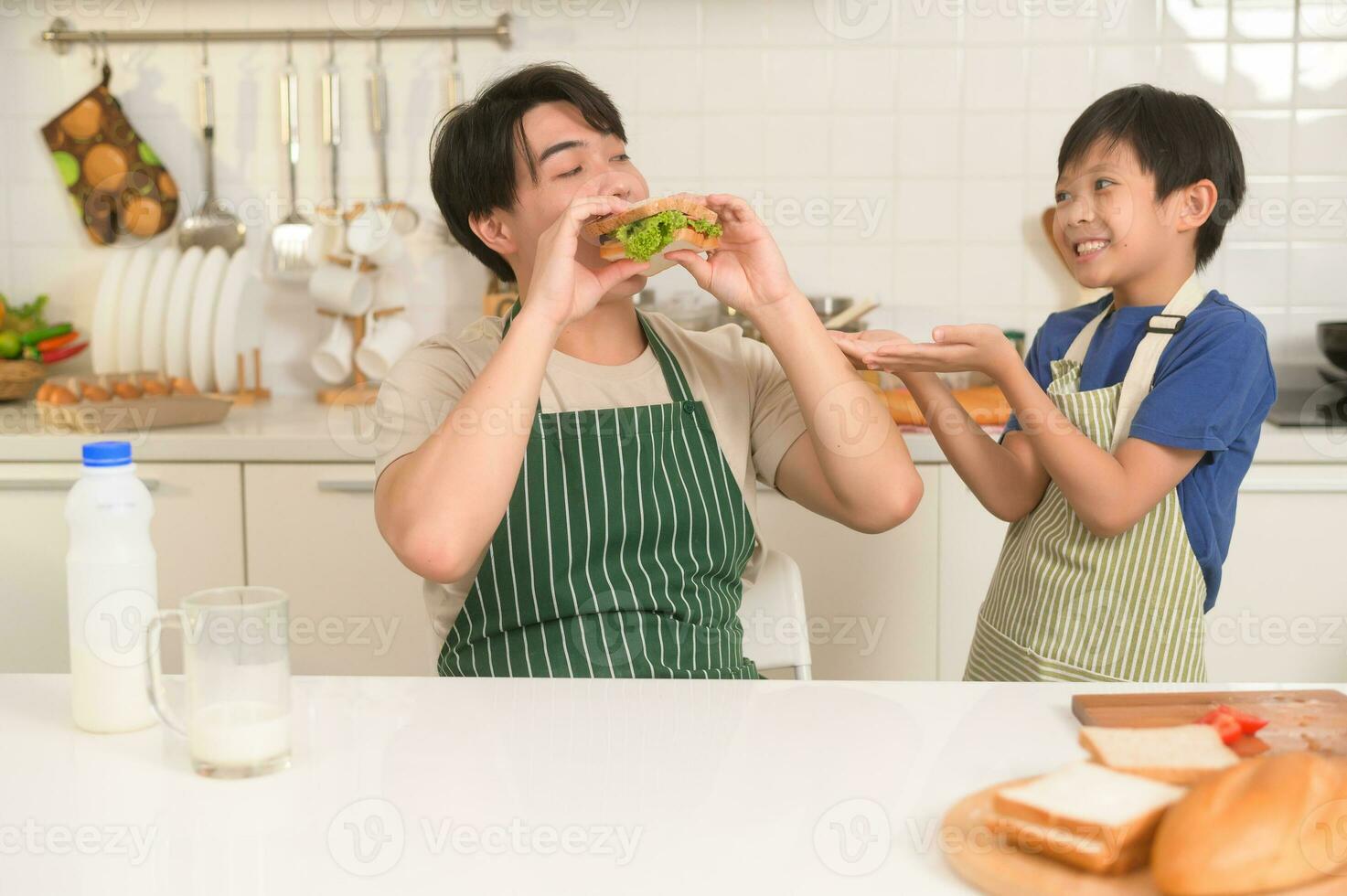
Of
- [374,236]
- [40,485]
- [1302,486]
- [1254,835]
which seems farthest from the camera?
[374,236]

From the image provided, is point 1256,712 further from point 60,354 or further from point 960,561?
point 60,354

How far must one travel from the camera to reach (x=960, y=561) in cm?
224

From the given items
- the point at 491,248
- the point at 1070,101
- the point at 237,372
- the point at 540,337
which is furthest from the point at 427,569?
the point at 1070,101

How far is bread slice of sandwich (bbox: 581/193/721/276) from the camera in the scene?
1319mm

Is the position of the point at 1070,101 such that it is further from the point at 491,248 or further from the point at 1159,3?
the point at 491,248

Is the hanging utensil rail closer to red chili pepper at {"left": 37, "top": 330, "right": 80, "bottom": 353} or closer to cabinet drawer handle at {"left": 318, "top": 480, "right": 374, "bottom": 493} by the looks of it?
red chili pepper at {"left": 37, "top": 330, "right": 80, "bottom": 353}

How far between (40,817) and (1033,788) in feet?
2.13

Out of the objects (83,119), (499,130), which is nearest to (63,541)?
(83,119)

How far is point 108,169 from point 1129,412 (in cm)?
228

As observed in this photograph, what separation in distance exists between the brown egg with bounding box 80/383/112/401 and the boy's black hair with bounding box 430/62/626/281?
1105mm

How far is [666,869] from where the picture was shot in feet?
2.46

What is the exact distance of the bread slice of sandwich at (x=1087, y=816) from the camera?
0.72m

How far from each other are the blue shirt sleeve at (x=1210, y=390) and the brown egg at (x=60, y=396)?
1872mm

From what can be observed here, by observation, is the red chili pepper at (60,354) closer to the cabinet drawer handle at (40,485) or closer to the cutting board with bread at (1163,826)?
the cabinet drawer handle at (40,485)
